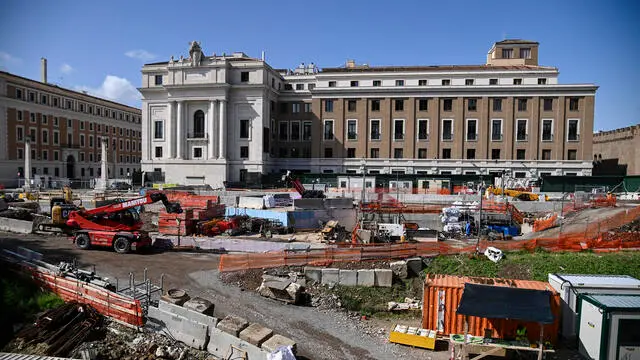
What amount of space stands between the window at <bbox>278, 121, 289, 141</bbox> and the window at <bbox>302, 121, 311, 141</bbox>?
291 centimetres

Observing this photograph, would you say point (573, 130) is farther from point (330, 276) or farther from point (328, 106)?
point (330, 276)

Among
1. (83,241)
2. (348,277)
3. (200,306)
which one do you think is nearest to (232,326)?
(200,306)

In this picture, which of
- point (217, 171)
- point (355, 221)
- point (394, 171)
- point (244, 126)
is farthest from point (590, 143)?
point (217, 171)

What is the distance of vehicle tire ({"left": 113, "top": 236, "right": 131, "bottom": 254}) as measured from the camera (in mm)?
22984

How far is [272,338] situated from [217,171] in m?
53.2

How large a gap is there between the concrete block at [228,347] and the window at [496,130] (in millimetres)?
58128

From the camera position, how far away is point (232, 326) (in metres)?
12.4

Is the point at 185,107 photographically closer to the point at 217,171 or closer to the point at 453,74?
the point at 217,171

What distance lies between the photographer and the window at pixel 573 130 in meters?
59.9

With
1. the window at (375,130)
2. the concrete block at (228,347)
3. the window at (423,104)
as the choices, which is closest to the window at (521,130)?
the window at (423,104)

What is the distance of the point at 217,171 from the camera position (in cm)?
6297

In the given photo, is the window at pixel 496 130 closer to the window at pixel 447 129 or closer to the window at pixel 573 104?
the window at pixel 447 129

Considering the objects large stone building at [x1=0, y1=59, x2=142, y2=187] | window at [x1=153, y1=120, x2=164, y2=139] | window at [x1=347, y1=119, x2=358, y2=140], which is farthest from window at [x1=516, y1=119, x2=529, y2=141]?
large stone building at [x1=0, y1=59, x2=142, y2=187]

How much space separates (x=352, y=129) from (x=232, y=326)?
5465 cm
